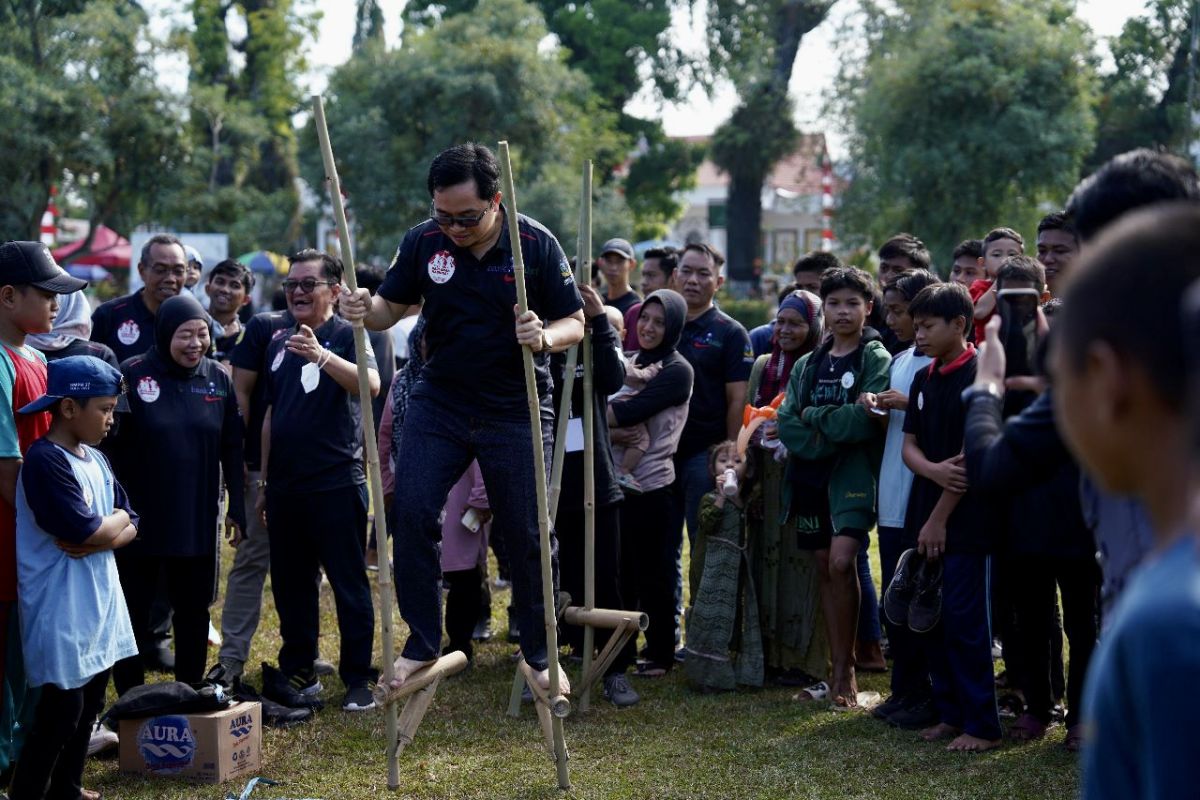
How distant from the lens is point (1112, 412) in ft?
5.76

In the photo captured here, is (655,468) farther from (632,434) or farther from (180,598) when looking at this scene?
(180,598)

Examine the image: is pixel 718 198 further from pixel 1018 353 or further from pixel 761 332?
pixel 1018 353

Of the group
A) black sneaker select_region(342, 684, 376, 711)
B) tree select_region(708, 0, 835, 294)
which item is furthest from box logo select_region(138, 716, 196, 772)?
tree select_region(708, 0, 835, 294)

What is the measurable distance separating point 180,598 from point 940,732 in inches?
145

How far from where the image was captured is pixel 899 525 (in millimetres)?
6789

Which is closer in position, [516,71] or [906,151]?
[906,151]

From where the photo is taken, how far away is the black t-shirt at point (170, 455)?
663 centimetres

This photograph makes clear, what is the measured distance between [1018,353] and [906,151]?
79.7 ft

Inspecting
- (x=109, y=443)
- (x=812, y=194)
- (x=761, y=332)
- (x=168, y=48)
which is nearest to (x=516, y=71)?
(x=168, y=48)

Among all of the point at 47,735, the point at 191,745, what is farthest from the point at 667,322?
the point at 47,735

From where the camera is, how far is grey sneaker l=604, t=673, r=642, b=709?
719 cm

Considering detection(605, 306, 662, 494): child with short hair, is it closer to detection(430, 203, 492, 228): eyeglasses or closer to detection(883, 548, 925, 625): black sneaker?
detection(883, 548, 925, 625): black sneaker

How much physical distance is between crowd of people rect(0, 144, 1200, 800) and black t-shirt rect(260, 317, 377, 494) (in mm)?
15

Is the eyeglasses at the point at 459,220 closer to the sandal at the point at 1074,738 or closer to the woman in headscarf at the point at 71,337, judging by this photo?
the woman in headscarf at the point at 71,337
